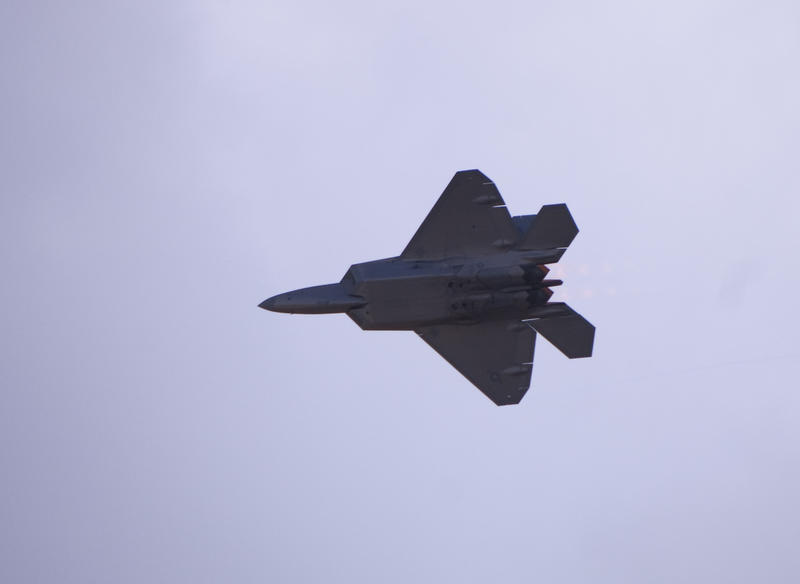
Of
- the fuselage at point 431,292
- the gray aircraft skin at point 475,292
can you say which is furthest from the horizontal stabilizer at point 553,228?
the fuselage at point 431,292

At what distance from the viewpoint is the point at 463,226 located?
42906mm

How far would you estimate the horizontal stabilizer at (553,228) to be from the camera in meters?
42.2

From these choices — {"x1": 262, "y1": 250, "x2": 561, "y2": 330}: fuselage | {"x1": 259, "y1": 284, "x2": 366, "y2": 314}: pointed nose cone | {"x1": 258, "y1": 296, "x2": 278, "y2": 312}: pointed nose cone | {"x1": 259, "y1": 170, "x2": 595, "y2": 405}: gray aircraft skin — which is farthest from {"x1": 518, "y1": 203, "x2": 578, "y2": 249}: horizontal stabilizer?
{"x1": 258, "y1": 296, "x2": 278, "y2": 312}: pointed nose cone

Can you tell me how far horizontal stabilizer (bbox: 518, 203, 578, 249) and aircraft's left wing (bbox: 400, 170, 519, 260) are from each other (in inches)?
36.5

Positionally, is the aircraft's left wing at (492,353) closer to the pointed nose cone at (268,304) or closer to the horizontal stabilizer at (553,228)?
the horizontal stabilizer at (553,228)

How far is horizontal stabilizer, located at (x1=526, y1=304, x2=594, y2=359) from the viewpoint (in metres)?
43.1

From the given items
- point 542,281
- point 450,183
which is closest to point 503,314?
point 542,281

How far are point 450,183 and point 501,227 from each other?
2602mm

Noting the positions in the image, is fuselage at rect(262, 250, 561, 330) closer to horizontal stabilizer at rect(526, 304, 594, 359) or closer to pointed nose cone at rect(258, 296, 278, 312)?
pointed nose cone at rect(258, 296, 278, 312)

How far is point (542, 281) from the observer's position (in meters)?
42.2

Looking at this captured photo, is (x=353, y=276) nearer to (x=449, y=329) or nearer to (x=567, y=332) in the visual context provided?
(x=449, y=329)

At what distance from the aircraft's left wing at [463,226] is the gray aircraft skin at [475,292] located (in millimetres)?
38

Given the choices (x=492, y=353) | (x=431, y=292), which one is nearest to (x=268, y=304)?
(x=431, y=292)

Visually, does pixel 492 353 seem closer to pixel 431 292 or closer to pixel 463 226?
pixel 431 292
